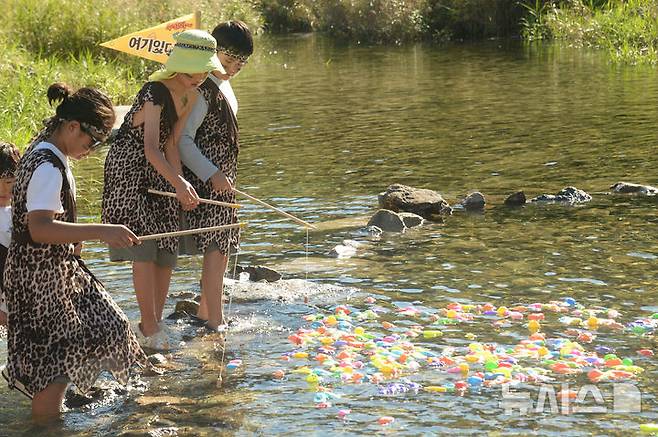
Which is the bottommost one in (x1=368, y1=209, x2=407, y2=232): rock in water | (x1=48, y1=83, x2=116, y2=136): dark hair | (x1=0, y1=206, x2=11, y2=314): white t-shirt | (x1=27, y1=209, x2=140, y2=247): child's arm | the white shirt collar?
(x1=368, y1=209, x2=407, y2=232): rock in water

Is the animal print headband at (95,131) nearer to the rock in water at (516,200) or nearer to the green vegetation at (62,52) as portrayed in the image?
the rock in water at (516,200)

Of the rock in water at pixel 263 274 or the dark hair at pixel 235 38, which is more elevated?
the dark hair at pixel 235 38

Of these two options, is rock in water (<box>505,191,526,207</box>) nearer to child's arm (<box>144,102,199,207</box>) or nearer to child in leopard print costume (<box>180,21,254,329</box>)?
child in leopard print costume (<box>180,21,254,329</box>)

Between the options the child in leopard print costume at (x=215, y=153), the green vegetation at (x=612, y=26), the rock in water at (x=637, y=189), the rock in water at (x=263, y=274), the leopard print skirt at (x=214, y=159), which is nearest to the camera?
the child in leopard print costume at (x=215, y=153)

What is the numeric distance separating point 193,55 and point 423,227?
195 inches

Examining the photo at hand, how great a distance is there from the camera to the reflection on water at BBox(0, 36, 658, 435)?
6.79 m

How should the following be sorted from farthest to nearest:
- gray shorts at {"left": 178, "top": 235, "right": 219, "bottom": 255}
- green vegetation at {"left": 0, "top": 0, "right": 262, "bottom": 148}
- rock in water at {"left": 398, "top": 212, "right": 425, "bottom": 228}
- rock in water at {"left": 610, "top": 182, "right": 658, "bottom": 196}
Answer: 1. green vegetation at {"left": 0, "top": 0, "right": 262, "bottom": 148}
2. rock in water at {"left": 610, "top": 182, "right": 658, "bottom": 196}
3. rock in water at {"left": 398, "top": 212, "right": 425, "bottom": 228}
4. gray shorts at {"left": 178, "top": 235, "right": 219, "bottom": 255}

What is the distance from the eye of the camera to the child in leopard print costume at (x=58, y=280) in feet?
19.6

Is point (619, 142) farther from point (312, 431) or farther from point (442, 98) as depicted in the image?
point (312, 431)

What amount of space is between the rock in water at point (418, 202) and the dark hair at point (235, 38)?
4.52 metres

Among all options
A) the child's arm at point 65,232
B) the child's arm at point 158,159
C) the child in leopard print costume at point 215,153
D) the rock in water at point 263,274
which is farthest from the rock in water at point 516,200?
the child's arm at point 65,232

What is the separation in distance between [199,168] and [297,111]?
44.0 ft

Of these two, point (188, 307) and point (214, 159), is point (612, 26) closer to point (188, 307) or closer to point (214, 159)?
point (188, 307)

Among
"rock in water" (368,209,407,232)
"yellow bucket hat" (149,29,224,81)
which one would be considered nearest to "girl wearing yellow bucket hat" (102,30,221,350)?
"yellow bucket hat" (149,29,224,81)
